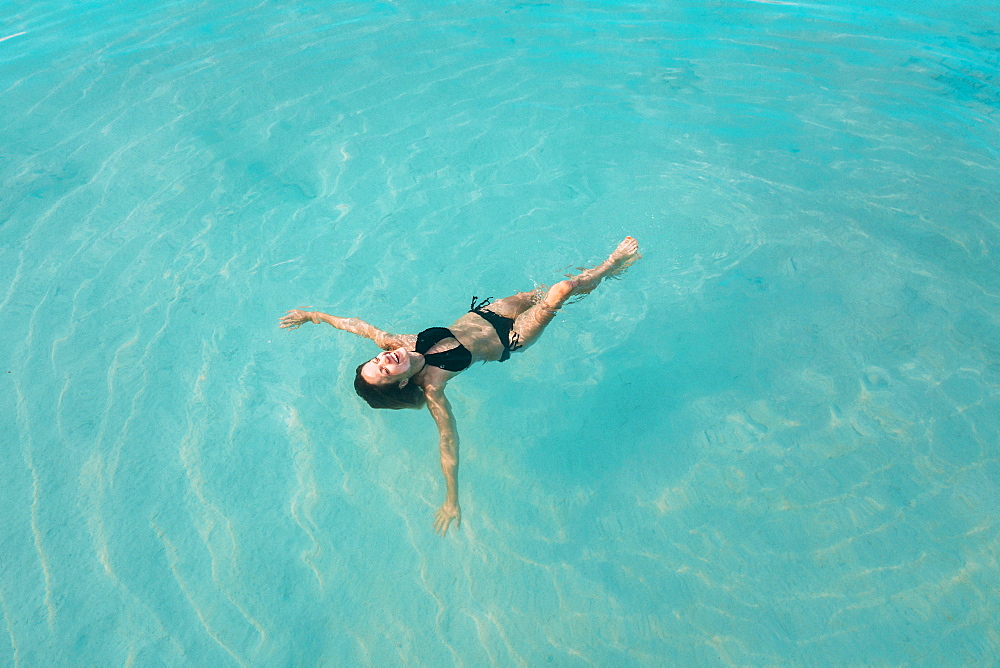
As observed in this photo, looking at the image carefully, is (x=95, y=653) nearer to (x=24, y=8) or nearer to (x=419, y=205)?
(x=419, y=205)

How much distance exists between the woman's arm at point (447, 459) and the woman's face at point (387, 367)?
1.65 feet

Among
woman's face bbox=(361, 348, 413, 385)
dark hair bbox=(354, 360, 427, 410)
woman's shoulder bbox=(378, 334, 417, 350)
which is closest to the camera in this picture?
woman's face bbox=(361, 348, 413, 385)

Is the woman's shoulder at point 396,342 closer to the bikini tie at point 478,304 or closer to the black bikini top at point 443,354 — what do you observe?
the black bikini top at point 443,354

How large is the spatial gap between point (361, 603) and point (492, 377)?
2112 mm

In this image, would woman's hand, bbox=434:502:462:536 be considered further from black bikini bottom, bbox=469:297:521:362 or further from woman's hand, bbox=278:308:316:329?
woman's hand, bbox=278:308:316:329

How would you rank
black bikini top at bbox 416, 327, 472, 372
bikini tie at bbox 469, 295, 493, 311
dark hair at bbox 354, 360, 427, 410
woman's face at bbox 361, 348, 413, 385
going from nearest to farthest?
woman's face at bbox 361, 348, 413, 385 → dark hair at bbox 354, 360, 427, 410 → black bikini top at bbox 416, 327, 472, 372 → bikini tie at bbox 469, 295, 493, 311

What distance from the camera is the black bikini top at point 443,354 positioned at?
4402mm

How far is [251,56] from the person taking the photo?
904 centimetres

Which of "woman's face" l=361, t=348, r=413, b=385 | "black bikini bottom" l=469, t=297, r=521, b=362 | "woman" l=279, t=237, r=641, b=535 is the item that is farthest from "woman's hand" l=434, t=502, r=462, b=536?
"black bikini bottom" l=469, t=297, r=521, b=362

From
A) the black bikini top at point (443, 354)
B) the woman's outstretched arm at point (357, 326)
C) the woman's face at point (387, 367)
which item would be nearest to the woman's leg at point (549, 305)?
the black bikini top at point (443, 354)

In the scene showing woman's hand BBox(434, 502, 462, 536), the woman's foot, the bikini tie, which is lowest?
woman's hand BBox(434, 502, 462, 536)

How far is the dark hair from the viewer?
3873mm

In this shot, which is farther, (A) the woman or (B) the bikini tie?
(B) the bikini tie

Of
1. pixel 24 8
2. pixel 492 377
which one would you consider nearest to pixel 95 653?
pixel 492 377
